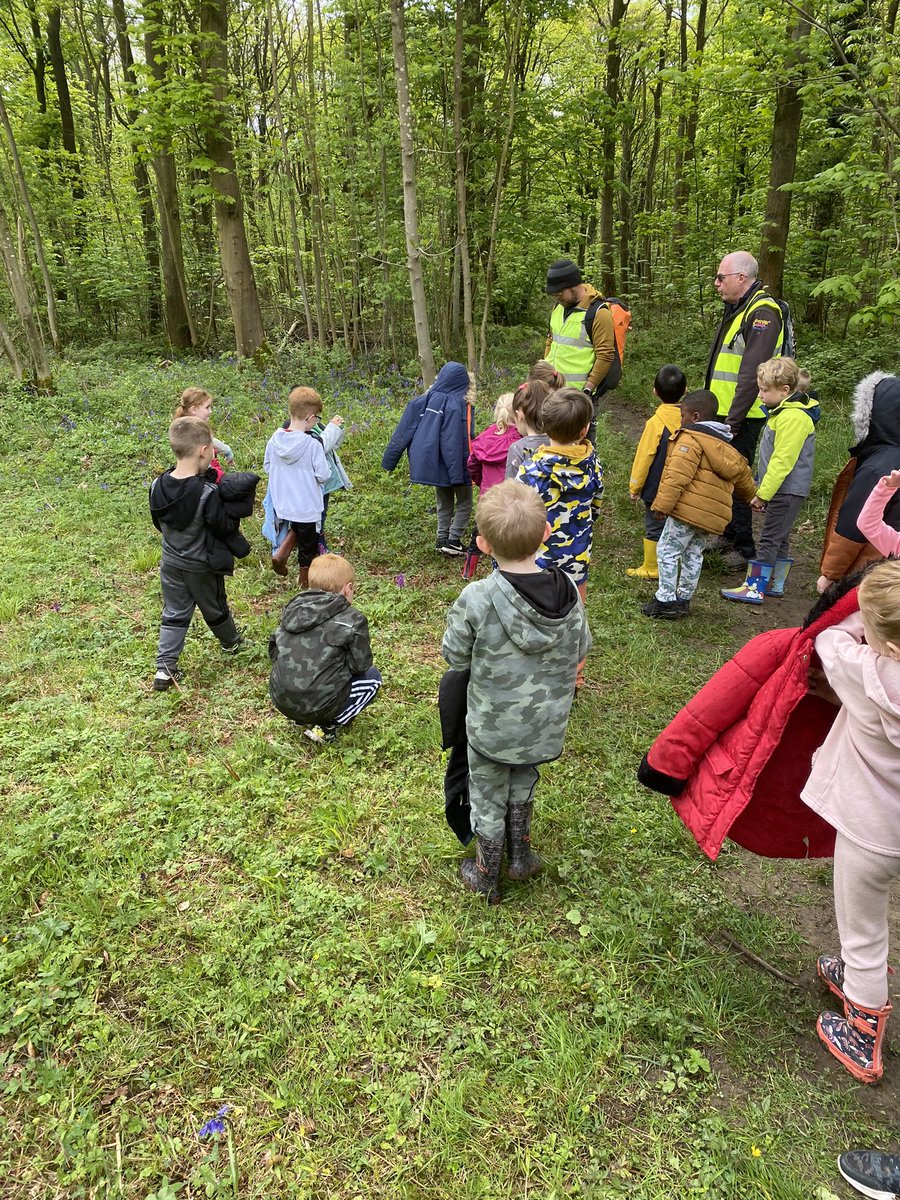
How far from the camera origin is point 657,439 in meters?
6.16

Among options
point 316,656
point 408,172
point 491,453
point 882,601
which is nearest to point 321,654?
point 316,656

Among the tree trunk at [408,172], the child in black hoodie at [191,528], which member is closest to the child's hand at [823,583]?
the child in black hoodie at [191,528]

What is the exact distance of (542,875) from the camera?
3451mm

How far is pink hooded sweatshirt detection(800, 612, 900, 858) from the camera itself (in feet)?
6.90

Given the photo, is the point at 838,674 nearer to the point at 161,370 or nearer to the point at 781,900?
the point at 781,900

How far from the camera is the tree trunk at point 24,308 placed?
1041 cm

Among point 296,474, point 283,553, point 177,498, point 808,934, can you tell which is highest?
point 177,498

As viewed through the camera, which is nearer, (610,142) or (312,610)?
(312,610)

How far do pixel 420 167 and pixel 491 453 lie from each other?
31.0ft

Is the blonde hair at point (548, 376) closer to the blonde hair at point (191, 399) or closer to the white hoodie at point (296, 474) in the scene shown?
the white hoodie at point (296, 474)

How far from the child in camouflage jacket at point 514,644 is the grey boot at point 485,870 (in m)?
0.28

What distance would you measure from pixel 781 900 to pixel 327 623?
9.30ft

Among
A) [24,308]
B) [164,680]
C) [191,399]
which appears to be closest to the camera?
[164,680]

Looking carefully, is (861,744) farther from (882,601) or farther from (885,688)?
(882,601)
